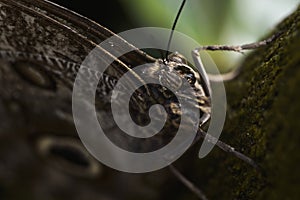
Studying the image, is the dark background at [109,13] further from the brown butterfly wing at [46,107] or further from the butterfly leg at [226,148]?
the butterfly leg at [226,148]

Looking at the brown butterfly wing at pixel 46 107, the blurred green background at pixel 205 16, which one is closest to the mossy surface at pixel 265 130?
the brown butterfly wing at pixel 46 107

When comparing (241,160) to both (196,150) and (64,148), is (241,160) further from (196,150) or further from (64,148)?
(64,148)

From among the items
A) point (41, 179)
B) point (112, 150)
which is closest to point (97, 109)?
Answer: point (112, 150)

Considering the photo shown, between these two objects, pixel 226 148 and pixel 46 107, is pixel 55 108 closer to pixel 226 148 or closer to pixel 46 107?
pixel 46 107

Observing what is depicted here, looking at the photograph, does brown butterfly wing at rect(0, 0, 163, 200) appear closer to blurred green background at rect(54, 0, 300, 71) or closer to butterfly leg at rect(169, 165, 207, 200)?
butterfly leg at rect(169, 165, 207, 200)

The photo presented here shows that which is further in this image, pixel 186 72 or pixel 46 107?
pixel 46 107

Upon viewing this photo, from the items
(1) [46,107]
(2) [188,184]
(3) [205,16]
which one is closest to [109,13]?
(3) [205,16]

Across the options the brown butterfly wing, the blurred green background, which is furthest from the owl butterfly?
the blurred green background
